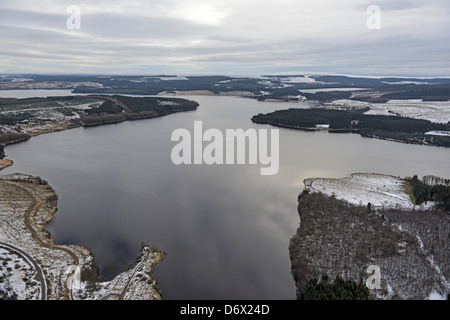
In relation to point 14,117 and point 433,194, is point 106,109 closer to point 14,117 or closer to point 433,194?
point 14,117

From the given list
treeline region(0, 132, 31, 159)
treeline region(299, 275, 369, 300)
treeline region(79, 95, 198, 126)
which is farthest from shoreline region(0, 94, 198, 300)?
treeline region(79, 95, 198, 126)

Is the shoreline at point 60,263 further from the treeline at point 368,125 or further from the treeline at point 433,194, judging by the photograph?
the treeline at point 368,125

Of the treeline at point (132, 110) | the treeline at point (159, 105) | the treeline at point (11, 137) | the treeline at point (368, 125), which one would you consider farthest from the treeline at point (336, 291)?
the treeline at point (159, 105)

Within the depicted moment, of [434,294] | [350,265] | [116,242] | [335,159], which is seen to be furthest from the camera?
[335,159]

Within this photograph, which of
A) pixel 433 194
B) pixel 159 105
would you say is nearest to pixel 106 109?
pixel 159 105

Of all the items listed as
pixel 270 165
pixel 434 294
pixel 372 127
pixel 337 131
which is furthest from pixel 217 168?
pixel 372 127

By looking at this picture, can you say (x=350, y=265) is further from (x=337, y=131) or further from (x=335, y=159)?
(x=337, y=131)
